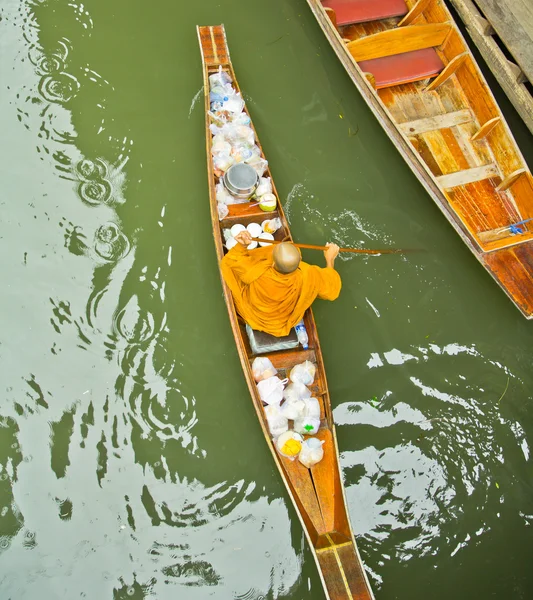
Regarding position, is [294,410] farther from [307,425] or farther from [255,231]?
[255,231]

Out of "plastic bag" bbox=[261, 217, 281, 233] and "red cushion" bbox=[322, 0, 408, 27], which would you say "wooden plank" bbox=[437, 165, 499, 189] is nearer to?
"plastic bag" bbox=[261, 217, 281, 233]

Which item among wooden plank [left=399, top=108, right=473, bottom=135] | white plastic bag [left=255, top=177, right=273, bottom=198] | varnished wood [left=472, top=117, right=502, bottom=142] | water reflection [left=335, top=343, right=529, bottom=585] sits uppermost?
wooden plank [left=399, top=108, right=473, bottom=135]

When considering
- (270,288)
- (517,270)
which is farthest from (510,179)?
(270,288)

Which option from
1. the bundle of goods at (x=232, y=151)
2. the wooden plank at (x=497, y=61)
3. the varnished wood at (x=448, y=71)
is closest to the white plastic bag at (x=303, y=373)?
the bundle of goods at (x=232, y=151)

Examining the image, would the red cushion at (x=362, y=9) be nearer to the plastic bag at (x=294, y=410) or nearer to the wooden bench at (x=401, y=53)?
the wooden bench at (x=401, y=53)

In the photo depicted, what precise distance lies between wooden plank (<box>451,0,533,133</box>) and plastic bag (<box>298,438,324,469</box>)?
5445 mm

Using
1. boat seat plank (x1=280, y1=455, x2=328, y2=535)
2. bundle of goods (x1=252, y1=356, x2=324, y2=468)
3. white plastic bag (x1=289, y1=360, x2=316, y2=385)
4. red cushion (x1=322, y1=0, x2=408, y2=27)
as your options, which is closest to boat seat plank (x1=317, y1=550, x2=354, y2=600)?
boat seat plank (x1=280, y1=455, x2=328, y2=535)

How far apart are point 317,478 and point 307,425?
19.3 inches

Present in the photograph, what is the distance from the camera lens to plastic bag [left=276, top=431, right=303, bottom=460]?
466 centimetres

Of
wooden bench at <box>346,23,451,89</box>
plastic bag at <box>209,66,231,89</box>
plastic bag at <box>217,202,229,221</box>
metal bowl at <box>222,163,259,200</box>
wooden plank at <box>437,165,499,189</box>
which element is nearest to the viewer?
metal bowl at <box>222,163,259,200</box>

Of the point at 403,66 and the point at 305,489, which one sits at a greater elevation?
the point at 403,66

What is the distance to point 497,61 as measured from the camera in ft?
Answer: 23.3

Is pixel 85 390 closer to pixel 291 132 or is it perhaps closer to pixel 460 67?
pixel 291 132

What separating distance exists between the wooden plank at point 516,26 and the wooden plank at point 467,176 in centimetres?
170
